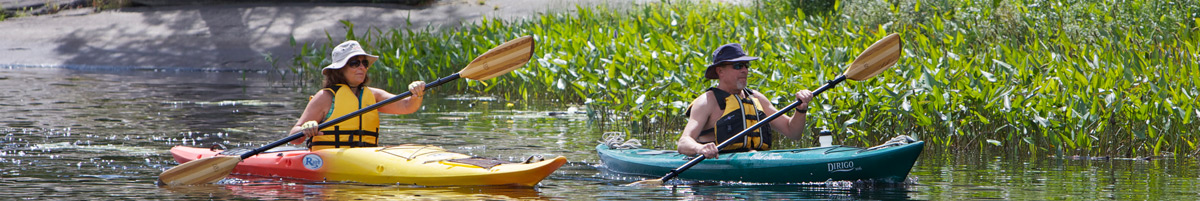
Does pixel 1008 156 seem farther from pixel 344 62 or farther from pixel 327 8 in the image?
pixel 327 8

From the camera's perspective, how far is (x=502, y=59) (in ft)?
25.9

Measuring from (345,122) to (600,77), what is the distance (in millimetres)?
3404

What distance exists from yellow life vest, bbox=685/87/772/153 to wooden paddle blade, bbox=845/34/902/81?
0.67m

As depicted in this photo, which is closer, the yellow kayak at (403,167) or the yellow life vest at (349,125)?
the yellow kayak at (403,167)

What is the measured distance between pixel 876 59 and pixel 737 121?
1.01 meters

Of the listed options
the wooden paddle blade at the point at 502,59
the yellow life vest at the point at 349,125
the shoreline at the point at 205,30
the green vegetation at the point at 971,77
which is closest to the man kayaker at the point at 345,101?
the yellow life vest at the point at 349,125

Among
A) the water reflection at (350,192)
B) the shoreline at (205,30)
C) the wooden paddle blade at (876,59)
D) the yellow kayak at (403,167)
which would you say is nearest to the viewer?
the water reflection at (350,192)

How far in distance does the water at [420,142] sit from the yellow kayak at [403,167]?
0.06m

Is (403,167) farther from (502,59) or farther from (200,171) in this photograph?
(502,59)

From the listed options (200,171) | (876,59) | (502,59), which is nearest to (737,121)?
(876,59)

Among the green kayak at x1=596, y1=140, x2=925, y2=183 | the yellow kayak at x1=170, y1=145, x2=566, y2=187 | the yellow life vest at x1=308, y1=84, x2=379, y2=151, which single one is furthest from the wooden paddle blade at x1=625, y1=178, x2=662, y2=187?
the yellow life vest at x1=308, y1=84, x2=379, y2=151

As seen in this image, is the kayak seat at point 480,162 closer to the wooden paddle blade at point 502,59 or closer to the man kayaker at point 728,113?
the man kayaker at point 728,113

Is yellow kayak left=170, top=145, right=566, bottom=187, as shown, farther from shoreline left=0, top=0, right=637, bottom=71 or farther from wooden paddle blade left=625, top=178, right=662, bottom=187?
shoreline left=0, top=0, right=637, bottom=71

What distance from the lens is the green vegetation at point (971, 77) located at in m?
7.84
